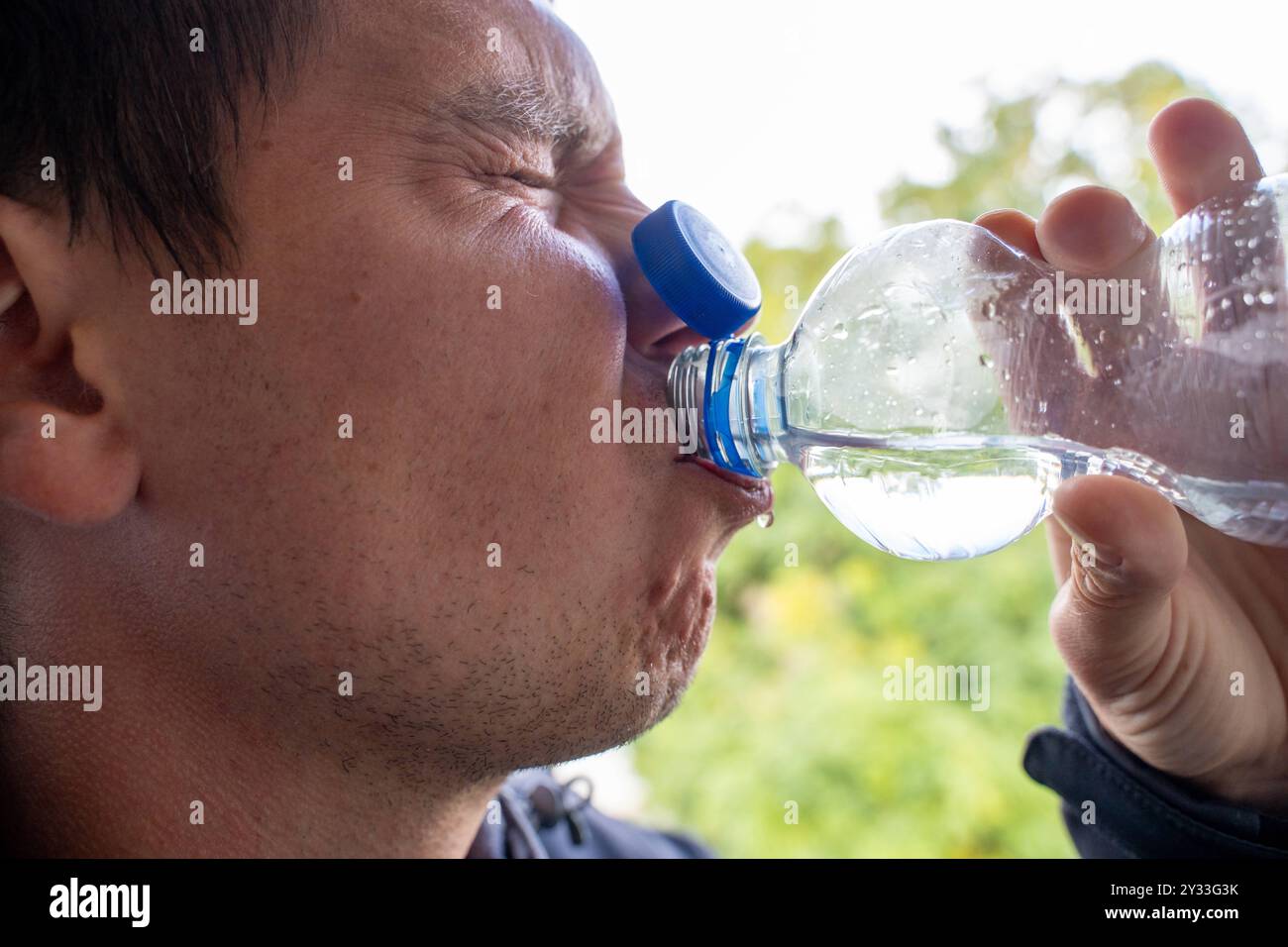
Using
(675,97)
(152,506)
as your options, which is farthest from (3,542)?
(675,97)

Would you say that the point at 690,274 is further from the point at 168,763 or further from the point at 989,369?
the point at 168,763

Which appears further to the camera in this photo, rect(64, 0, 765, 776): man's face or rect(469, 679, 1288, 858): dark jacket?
rect(469, 679, 1288, 858): dark jacket

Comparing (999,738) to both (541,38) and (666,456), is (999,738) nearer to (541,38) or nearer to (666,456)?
(666,456)

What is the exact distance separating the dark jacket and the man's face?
0.51 meters

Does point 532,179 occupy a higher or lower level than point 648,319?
higher

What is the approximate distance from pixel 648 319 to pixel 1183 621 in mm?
701

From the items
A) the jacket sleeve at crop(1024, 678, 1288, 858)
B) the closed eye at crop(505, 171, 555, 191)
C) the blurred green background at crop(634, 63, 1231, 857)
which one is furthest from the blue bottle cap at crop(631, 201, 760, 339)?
the blurred green background at crop(634, 63, 1231, 857)

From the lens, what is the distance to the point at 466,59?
39.9 inches

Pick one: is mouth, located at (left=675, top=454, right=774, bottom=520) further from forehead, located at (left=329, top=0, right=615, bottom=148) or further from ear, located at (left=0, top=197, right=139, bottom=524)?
ear, located at (left=0, top=197, right=139, bottom=524)

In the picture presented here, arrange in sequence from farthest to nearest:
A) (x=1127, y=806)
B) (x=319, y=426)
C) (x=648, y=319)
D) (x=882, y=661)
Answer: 1. (x=882, y=661)
2. (x=1127, y=806)
3. (x=648, y=319)
4. (x=319, y=426)

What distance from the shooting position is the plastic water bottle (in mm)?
998

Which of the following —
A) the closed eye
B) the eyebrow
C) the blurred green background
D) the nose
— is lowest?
the blurred green background

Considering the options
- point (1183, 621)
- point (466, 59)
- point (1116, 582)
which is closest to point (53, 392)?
point (466, 59)

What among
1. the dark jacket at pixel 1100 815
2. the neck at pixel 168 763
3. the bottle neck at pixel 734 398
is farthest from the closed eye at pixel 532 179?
the dark jacket at pixel 1100 815
